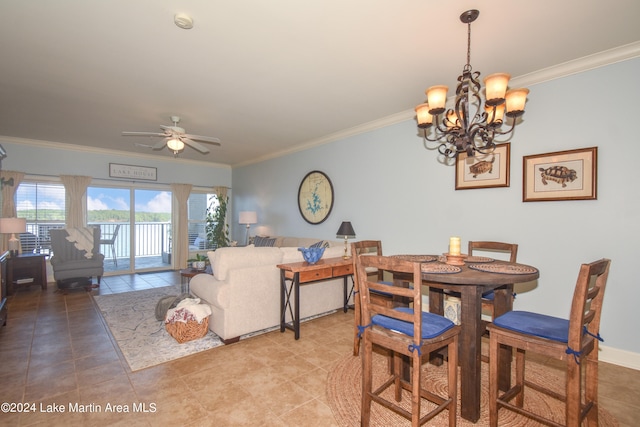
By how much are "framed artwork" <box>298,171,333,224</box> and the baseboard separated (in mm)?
3714

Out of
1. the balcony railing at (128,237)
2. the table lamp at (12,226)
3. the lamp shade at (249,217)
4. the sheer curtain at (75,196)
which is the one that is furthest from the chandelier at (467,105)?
the balcony railing at (128,237)

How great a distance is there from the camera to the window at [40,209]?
562cm

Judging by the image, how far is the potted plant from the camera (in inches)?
292

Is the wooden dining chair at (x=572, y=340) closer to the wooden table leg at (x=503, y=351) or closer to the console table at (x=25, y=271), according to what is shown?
the wooden table leg at (x=503, y=351)

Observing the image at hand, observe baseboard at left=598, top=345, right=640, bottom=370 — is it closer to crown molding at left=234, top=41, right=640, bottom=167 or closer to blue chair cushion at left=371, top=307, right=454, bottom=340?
blue chair cushion at left=371, top=307, right=454, bottom=340

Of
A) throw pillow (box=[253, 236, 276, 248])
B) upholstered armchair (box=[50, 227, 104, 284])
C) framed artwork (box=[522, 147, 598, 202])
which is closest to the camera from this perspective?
framed artwork (box=[522, 147, 598, 202])

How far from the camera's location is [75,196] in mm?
5941

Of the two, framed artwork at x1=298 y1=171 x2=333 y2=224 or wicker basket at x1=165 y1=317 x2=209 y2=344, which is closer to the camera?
wicker basket at x1=165 y1=317 x2=209 y2=344

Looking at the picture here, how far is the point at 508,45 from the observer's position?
2516 millimetres

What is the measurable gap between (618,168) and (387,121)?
2.52 meters

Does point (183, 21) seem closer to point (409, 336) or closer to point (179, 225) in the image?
point (409, 336)

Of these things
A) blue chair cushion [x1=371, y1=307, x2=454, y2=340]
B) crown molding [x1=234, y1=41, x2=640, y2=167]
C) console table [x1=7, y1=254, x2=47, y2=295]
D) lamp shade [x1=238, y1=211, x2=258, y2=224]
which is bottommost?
console table [x1=7, y1=254, x2=47, y2=295]

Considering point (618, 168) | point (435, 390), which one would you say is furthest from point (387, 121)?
point (435, 390)

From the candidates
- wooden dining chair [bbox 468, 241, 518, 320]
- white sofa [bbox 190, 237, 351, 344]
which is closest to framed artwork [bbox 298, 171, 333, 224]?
white sofa [bbox 190, 237, 351, 344]
